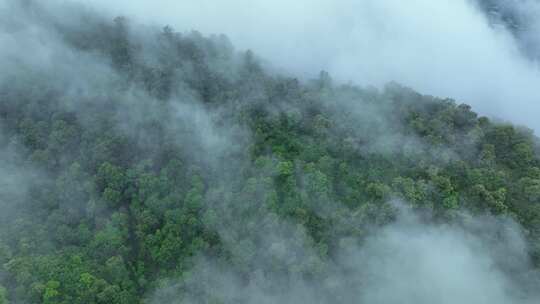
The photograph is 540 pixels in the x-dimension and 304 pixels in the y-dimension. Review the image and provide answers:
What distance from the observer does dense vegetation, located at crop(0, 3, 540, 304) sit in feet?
178

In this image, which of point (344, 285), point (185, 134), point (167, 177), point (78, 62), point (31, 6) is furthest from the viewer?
point (31, 6)

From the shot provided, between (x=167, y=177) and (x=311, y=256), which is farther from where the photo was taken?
(x=167, y=177)

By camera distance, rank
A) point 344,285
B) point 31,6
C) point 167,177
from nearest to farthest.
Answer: point 344,285 → point 167,177 → point 31,6

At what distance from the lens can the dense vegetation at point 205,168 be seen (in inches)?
2132

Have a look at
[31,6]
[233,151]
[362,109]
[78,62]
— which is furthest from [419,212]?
[31,6]

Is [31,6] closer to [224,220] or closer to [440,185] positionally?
[224,220]

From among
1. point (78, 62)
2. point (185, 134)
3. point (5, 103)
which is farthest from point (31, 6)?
point (185, 134)

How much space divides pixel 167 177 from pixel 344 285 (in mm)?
23659

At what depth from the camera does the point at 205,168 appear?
63.3 metres

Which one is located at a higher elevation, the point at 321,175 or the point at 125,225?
the point at 321,175

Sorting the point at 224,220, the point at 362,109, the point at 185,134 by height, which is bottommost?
the point at 224,220

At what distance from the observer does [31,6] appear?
86.8 metres

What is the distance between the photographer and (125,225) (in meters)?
57.7

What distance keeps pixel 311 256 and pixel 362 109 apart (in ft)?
80.8
